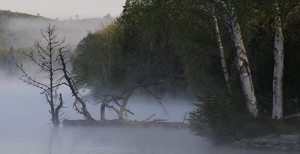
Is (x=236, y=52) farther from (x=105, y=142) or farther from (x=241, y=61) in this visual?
(x=105, y=142)

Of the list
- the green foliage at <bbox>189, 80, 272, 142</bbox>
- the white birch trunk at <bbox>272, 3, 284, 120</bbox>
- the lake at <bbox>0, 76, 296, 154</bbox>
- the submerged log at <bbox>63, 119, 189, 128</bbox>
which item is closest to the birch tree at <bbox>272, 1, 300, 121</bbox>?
the white birch trunk at <bbox>272, 3, 284, 120</bbox>

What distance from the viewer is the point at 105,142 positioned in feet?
A: 93.0

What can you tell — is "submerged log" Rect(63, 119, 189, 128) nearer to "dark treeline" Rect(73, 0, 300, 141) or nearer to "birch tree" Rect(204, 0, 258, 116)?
"dark treeline" Rect(73, 0, 300, 141)

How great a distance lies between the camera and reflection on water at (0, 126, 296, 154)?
24.6 metres

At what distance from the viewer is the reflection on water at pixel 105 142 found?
24609mm

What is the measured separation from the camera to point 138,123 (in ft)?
115

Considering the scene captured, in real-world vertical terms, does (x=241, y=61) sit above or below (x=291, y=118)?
above

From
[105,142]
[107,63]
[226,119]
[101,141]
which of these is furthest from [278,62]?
[107,63]

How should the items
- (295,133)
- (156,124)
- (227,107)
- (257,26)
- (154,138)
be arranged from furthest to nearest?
(156,124)
(257,26)
(154,138)
(227,107)
(295,133)

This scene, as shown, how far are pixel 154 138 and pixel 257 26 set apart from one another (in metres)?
8.13

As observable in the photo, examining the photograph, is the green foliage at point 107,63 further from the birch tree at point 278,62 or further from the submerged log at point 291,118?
the birch tree at point 278,62

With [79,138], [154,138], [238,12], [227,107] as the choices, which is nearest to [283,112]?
[227,107]

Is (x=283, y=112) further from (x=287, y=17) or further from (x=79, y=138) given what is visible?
(x=79, y=138)

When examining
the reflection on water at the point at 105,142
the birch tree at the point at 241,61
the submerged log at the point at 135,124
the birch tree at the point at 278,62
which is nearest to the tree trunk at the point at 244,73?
the birch tree at the point at 241,61
